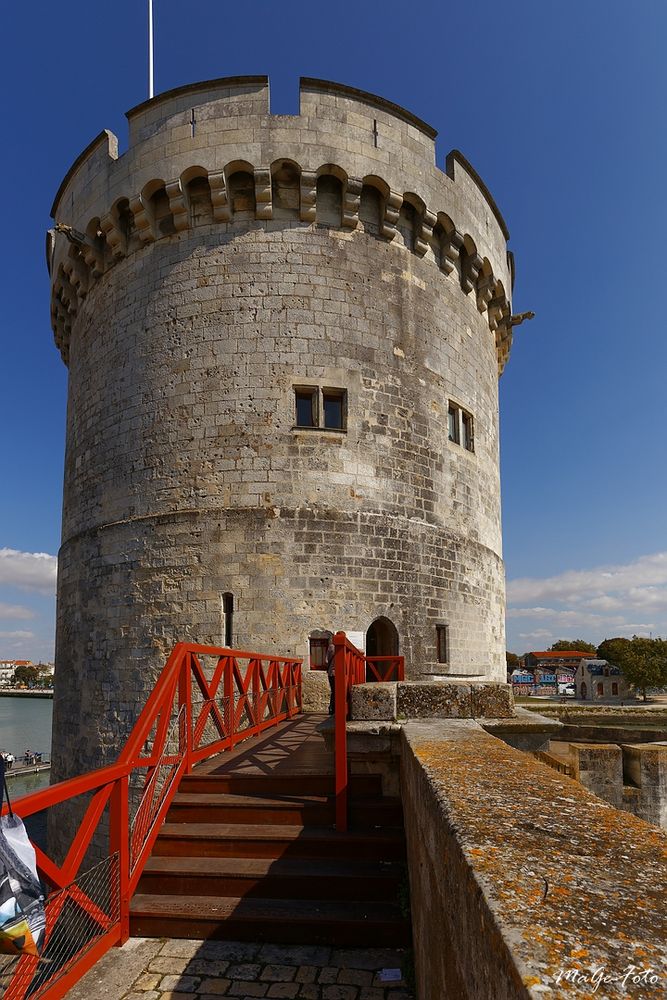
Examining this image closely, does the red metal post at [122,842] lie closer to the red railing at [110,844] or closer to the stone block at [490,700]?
the red railing at [110,844]

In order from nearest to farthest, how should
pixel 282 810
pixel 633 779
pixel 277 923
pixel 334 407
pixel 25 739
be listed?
pixel 277 923, pixel 282 810, pixel 633 779, pixel 334 407, pixel 25 739

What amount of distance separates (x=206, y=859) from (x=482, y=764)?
239 centimetres

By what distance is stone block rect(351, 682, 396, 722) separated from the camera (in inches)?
184

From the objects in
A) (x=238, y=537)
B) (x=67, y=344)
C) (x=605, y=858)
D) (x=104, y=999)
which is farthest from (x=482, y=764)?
(x=67, y=344)

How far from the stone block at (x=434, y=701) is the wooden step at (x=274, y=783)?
0.52 m

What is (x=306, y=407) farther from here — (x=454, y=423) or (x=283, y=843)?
(x=283, y=843)

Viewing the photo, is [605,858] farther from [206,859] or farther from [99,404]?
[99,404]

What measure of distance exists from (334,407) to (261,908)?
7.50m

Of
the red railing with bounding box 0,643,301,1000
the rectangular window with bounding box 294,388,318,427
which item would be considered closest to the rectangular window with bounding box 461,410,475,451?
the rectangular window with bounding box 294,388,318,427

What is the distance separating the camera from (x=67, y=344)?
14016 millimetres

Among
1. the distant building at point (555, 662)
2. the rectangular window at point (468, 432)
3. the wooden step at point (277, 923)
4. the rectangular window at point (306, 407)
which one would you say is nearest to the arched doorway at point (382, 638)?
the rectangular window at point (306, 407)

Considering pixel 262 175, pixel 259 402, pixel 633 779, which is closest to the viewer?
pixel 633 779

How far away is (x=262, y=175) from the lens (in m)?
9.98

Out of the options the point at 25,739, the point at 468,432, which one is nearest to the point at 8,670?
the point at 25,739
